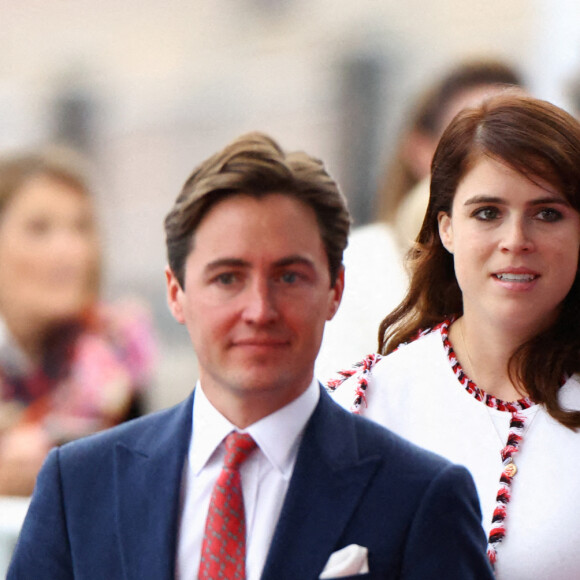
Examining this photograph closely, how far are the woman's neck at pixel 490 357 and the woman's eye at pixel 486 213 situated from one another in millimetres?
180

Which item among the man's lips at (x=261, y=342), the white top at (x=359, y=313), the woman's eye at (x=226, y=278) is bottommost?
the man's lips at (x=261, y=342)

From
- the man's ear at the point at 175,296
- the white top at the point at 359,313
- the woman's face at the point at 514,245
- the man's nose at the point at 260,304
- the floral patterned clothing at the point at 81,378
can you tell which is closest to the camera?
the man's nose at the point at 260,304

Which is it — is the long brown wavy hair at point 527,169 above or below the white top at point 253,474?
above

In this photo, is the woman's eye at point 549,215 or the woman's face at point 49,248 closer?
the woman's eye at point 549,215

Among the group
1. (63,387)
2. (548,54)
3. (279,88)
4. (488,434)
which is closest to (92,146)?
(279,88)

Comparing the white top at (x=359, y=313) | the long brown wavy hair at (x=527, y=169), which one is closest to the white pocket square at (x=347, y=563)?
the long brown wavy hair at (x=527, y=169)

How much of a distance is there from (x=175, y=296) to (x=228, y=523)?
306 mm

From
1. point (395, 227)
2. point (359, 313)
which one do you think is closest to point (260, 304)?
point (359, 313)

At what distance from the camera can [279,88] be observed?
8555 mm

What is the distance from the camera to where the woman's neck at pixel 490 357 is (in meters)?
1.91

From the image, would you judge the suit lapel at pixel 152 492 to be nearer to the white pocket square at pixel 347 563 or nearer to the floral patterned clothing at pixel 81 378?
the white pocket square at pixel 347 563

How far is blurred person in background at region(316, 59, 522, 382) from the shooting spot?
2346mm

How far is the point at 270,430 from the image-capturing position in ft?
5.09

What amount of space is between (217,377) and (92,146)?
22.0 feet
